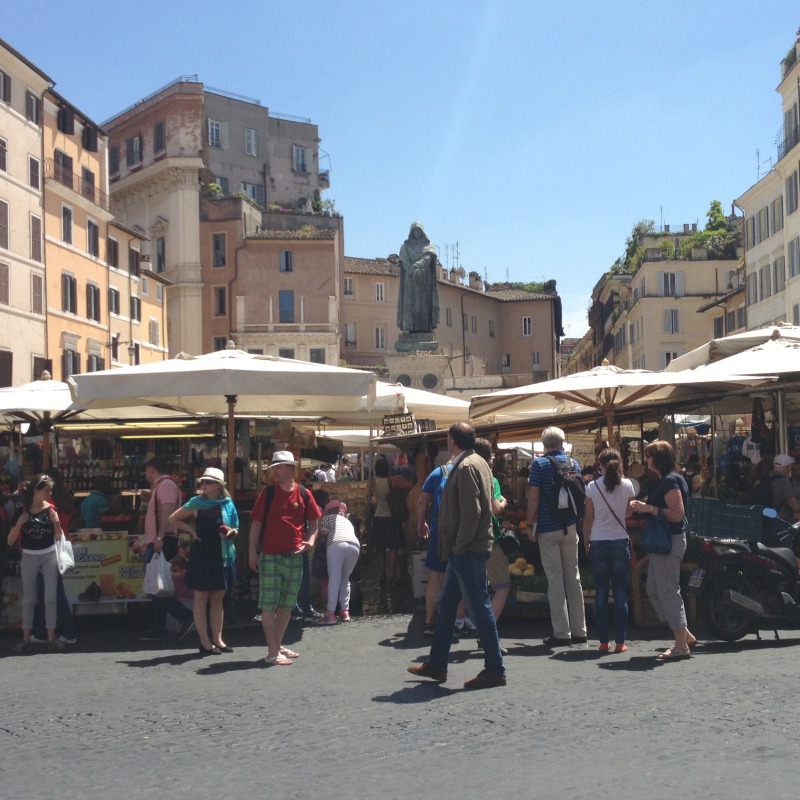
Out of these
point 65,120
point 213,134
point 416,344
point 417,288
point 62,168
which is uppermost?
point 213,134

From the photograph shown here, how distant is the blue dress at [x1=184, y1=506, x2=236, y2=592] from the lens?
9.55 metres

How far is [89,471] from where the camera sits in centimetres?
1659

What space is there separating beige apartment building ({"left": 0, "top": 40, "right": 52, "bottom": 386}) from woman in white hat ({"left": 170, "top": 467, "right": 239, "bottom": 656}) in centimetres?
3003

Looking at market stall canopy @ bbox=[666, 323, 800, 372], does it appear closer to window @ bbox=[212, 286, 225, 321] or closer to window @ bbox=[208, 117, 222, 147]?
window @ bbox=[212, 286, 225, 321]

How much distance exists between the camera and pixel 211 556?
9.58 metres

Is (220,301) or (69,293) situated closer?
(69,293)

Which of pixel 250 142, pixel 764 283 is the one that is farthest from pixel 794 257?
pixel 250 142

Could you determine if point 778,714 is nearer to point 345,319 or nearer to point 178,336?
point 178,336

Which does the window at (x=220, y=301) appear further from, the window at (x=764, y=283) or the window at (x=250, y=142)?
the window at (x=764, y=283)

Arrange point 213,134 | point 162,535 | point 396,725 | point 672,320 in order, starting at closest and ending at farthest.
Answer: point 396,725 → point 162,535 → point 672,320 → point 213,134

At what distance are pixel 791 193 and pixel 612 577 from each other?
125 ft

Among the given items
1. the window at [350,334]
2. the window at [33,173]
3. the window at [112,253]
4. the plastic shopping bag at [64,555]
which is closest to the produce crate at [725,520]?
the plastic shopping bag at [64,555]

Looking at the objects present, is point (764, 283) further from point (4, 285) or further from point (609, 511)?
point (609, 511)

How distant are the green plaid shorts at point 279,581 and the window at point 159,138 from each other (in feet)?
192
